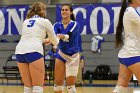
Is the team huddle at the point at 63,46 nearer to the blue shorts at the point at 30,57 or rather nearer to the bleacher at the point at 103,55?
the blue shorts at the point at 30,57

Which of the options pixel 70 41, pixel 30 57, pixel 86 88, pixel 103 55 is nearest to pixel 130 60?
pixel 30 57

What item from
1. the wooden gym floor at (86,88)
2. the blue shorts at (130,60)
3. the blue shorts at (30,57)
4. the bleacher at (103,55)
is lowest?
the wooden gym floor at (86,88)

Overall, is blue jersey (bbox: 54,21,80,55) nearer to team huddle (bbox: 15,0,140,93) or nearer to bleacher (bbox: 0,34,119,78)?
team huddle (bbox: 15,0,140,93)

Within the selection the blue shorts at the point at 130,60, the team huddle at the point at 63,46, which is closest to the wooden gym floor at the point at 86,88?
the team huddle at the point at 63,46

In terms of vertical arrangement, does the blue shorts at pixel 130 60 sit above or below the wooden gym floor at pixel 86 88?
above

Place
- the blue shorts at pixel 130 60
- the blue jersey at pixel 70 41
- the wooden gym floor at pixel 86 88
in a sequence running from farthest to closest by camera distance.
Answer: the wooden gym floor at pixel 86 88 → the blue jersey at pixel 70 41 → the blue shorts at pixel 130 60

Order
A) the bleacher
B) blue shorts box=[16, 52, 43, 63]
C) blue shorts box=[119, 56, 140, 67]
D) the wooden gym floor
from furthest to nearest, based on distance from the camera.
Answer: the bleacher → the wooden gym floor → blue shorts box=[16, 52, 43, 63] → blue shorts box=[119, 56, 140, 67]

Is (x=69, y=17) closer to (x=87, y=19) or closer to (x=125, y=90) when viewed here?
(x=125, y=90)

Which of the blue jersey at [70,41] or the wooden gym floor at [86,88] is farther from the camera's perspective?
the wooden gym floor at [86,88]

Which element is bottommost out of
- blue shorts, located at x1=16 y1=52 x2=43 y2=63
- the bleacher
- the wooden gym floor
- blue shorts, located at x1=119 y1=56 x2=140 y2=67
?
the wooden gym floor

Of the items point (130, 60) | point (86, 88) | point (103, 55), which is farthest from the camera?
point (103, 55)

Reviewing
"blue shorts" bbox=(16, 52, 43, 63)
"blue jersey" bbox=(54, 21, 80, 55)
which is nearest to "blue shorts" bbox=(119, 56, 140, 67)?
"blue shorts" bbox=(16, 52, 43, 63)

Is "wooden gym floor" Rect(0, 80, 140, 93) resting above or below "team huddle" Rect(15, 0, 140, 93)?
below

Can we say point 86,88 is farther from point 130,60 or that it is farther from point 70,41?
point 130,60
